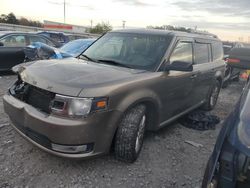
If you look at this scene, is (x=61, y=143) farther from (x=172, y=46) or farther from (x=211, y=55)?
(x=211, y=55)

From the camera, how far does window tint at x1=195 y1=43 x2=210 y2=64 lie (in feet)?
15.6

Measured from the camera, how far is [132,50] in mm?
3920

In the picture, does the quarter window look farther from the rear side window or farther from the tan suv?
the tan suv

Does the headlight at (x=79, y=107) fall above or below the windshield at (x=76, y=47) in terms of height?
below

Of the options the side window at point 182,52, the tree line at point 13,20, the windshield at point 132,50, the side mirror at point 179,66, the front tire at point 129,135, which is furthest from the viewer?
the tree line at point 13,20

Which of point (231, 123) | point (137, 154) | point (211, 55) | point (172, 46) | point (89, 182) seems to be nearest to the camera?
point (231, 123)

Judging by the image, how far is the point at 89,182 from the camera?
114 inches

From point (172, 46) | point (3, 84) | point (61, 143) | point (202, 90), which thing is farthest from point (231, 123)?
point (3, 84)

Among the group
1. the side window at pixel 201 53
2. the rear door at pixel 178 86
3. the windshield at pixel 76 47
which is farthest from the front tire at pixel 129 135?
the windshield at pixel 76 47

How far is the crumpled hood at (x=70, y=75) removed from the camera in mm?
2723

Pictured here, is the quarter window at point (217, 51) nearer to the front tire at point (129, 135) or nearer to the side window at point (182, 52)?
the side window at point (182, 52)

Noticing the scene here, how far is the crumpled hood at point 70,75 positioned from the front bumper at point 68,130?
31 cm

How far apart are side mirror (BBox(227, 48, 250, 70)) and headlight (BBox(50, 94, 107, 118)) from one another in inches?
222

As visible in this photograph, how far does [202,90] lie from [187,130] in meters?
0.92
